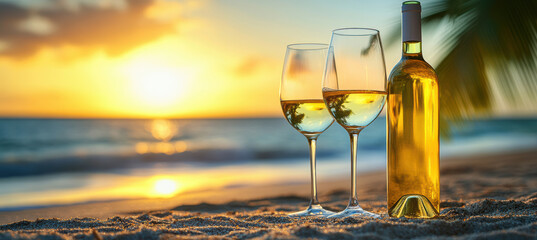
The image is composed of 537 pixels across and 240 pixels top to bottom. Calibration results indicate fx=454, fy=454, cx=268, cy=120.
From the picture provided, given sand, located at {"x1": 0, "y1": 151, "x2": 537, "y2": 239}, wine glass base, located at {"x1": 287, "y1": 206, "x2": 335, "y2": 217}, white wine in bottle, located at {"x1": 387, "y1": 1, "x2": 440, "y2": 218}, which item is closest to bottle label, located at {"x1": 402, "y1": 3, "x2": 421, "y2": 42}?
white wine in bottle, located at {"x1": 387, "y1": 1, "x2": 440, "y2": 218}

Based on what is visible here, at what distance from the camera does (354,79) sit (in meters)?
1.96

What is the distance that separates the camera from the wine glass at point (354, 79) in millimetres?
1953

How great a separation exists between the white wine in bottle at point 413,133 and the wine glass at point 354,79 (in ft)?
0.31

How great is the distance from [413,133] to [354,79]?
13.3 inches

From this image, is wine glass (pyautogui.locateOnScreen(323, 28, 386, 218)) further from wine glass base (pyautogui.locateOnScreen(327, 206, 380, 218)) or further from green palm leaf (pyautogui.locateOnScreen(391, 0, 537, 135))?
green palm leaf (pyautogui.locateOnScreen(391, 0, 537, 135))

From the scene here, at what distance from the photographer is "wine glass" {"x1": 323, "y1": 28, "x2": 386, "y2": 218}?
1.95 meters

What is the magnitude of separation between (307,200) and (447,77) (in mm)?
1463

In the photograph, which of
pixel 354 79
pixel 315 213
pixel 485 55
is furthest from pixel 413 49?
pixel 485 55

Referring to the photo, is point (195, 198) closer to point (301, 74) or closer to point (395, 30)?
point (301, 74)

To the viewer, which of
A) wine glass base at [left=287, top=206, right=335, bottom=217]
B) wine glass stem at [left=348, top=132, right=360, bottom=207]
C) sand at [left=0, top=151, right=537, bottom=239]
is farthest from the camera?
wine glass base at [left=287, top=206, right=335, bottom=217]

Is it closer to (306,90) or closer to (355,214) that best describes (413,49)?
(306,90)

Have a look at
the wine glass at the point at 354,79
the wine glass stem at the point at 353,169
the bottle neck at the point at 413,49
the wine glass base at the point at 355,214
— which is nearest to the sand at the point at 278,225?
the wine glass base at the point at 355,214

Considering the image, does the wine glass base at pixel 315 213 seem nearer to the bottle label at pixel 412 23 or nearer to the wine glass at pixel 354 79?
the wine glass at pixel 354 79

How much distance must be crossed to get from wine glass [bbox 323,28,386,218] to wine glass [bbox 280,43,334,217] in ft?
0.53
